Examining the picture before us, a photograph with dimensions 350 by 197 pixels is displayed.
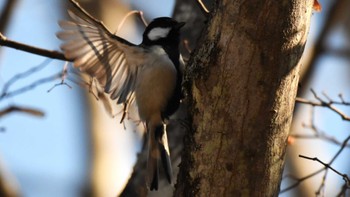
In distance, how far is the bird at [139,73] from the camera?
331 cm

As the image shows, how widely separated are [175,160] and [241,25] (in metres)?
1.70

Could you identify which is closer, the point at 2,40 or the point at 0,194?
→ the point at 2,40

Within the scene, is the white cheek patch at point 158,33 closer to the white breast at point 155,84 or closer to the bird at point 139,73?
the bird at point 139,73

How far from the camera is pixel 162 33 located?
3.80 metres

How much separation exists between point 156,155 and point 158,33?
737mm

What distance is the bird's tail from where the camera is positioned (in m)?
3.43

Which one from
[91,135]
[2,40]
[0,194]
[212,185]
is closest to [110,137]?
[91,135]

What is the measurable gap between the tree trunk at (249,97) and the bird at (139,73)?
70 centimetres

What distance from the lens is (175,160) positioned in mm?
4262

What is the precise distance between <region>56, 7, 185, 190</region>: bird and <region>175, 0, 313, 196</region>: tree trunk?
2.29ft

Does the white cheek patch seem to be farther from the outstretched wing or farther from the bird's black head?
the outstretched wing

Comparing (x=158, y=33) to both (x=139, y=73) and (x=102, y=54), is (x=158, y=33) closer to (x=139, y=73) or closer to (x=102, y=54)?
(x=139, y=73)

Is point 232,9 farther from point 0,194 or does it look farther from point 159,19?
point 0,194

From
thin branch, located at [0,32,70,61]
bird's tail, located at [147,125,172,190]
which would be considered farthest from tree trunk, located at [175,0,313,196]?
thin branch, located at [0,32,70,61]
